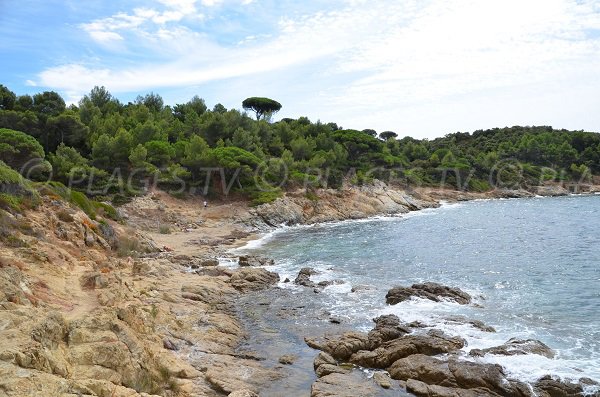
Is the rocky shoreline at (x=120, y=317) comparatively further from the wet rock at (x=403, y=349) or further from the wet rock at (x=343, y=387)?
the wet rock at (x=403, y=349)

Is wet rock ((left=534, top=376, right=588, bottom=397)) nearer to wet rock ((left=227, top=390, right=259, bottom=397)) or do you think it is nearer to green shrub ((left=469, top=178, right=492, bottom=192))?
wet rock ((left=227, top=390, right=259, bottom=397))

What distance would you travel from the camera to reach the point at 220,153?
2341 inches

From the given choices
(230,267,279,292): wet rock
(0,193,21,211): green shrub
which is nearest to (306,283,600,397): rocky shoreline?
(230,267,279,292): wet rock

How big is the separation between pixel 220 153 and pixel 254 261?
97.6ft

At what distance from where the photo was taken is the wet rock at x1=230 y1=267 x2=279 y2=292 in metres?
25.8

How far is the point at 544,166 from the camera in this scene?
114 metres

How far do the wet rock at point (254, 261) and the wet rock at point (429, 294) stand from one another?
37.6 ft

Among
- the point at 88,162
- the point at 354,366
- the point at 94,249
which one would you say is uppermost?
the point at 88,162

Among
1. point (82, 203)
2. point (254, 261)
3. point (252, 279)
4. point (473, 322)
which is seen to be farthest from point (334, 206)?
point (473, 322)

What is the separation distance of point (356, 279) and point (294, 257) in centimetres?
844

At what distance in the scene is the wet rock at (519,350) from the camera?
15.6m

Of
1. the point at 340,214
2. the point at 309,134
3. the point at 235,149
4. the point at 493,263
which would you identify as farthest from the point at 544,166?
the point at 493,263

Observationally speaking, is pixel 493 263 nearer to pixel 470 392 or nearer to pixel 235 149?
pixel 470 392

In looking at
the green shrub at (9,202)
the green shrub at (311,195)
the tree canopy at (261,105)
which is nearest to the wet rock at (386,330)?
the green shrub at (9,202)
